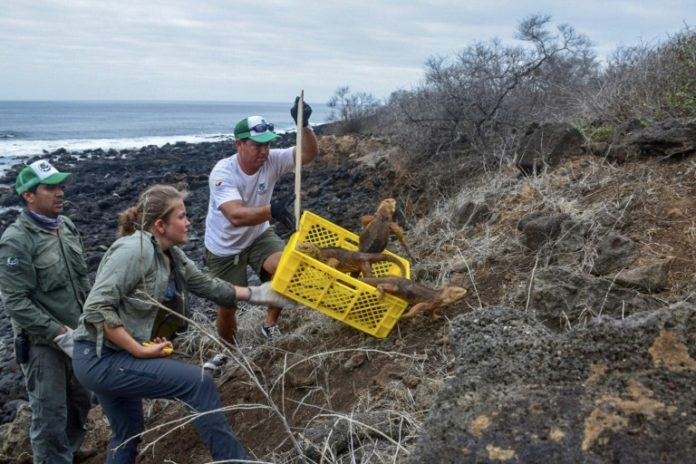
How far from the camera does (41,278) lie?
447cm

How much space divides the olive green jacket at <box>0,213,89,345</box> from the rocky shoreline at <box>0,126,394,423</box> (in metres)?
2.87

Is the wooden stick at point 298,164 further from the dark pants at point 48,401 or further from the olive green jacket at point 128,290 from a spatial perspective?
the dark pants at point 48,401

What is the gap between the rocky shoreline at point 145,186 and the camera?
1009 centimetres

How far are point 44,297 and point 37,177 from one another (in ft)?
2.59

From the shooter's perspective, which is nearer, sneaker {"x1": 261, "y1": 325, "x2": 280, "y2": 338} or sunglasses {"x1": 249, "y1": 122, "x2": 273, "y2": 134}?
sunglasses {"x1": 249, "y1": 122, "x2": 273, "y2": 134}

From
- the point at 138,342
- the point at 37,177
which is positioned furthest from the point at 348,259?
the point at 37,177

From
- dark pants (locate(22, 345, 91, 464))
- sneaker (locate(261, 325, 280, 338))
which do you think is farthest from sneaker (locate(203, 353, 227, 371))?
dark pants (locate(22, 345, 91, 464))

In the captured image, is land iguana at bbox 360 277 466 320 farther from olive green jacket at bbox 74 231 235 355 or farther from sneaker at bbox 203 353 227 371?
sneaker at bbox 203 353 227 371

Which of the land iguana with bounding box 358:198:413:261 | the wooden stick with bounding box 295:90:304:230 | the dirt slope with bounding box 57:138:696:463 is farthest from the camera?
the land iguana with bounding box 358:198:413:261

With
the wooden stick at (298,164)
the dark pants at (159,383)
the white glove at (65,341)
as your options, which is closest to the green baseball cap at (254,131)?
the wooden stick at (298,164)

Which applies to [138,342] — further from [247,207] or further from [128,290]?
[247,207]

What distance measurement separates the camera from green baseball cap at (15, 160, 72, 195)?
14.9ft

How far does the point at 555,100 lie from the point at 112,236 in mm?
9523

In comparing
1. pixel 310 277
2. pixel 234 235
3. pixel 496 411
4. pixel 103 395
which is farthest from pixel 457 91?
pixel 496 411
